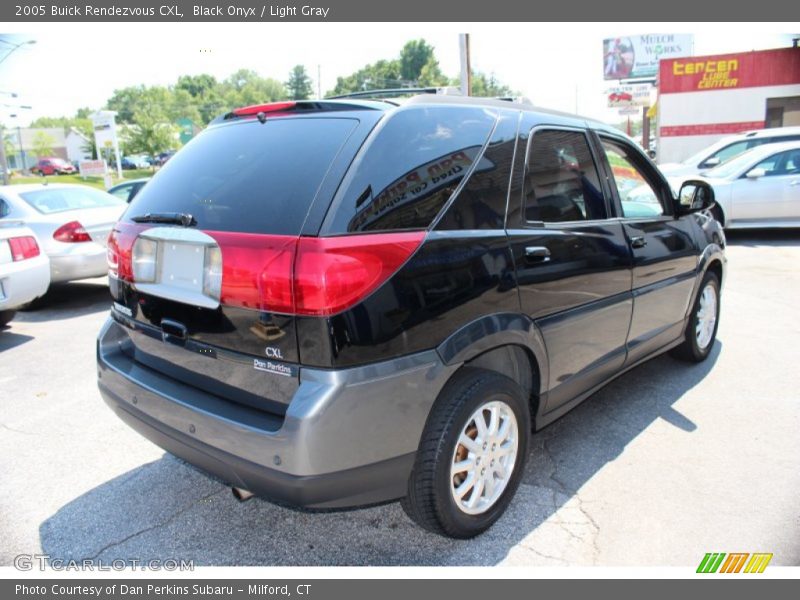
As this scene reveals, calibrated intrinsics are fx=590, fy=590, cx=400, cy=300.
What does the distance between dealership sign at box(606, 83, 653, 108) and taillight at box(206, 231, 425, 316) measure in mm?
38234

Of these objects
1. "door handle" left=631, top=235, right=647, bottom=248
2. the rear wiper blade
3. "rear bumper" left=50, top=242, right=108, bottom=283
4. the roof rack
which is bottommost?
"rear bumper" left=50, top=242, right=108, bottom=283

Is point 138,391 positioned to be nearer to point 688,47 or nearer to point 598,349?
→ point 598,349

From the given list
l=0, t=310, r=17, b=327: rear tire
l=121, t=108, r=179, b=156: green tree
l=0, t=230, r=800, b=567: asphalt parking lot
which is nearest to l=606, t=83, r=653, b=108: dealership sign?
l=0, t=230, r=800, b=567: asphalt parking lot

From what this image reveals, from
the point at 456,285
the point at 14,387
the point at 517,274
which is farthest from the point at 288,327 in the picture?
the point at 14,387

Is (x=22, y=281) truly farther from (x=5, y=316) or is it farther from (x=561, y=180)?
(x=561, y=180)

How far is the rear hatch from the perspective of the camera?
2068 mm

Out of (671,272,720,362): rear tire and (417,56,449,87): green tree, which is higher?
(417,56,449,87): green tree

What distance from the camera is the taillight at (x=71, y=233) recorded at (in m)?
6.99

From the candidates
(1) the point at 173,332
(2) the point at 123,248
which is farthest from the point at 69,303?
(1) the point at 173,332

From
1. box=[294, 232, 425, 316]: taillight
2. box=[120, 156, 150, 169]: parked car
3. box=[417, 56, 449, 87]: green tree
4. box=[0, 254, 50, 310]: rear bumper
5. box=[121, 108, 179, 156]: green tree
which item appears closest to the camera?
box=[294, 232, 425, 316]: taillight

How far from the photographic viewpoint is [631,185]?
3834 millimetres

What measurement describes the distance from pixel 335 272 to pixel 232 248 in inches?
17.0

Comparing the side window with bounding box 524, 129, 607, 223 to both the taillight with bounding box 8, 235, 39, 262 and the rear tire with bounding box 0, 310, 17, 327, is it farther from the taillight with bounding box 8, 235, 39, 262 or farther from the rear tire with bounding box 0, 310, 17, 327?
the rear tire with bounding box 0, 310, 17, 327

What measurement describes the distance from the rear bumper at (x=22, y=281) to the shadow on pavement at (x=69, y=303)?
0.90m
